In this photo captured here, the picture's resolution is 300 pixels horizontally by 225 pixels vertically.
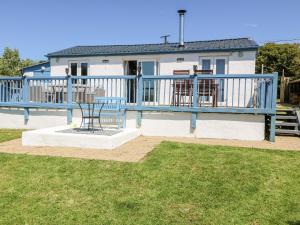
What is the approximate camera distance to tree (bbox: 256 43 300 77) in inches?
1485

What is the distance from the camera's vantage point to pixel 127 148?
20.6 ft

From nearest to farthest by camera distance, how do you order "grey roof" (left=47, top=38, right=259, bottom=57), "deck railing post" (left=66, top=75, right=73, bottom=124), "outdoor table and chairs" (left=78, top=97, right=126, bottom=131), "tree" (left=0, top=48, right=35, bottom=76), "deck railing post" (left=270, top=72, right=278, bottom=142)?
"deck railing post" (left=270, top=72, right=278, bottom=142) → "outdoor table and chairs" (left=78, top=97, right=126, bottom=131) → "deck railing post" (left=66, top=75, right=73, bottom=124) → "grey roof" (left=47, top=38, right=259, bottom=57) → "tree" (left=0, top=48, right=35, bottom=76)

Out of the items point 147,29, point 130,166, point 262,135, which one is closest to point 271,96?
point 262,135

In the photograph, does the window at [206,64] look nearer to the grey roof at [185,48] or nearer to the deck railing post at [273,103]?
the grey roof at [185,48]

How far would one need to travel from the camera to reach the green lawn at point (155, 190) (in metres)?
3.14

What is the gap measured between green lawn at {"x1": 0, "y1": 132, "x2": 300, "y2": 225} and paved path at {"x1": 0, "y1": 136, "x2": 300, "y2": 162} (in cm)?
41

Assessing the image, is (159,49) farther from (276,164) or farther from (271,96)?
(276,164)

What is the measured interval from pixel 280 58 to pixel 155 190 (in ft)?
129

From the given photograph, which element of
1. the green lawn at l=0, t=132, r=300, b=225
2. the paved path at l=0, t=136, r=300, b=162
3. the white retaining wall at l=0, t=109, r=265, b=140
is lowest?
the green lawn at l=0, t=132, r=300, b=225

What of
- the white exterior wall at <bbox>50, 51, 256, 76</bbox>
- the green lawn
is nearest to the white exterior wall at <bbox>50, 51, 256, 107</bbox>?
the white exterior wall at <bbox>50, 51, 256, 76</bbox>

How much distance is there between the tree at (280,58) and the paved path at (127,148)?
111 ft

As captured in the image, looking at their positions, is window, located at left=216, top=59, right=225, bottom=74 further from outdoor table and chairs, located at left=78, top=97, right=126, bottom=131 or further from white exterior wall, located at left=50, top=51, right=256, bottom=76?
outdoor table and chairs, located at left=78, top=97, right=126, bottom=131

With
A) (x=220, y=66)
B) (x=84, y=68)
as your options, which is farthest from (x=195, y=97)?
(x=84, y=68)

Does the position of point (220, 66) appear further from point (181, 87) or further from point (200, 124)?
point (200, 124)
